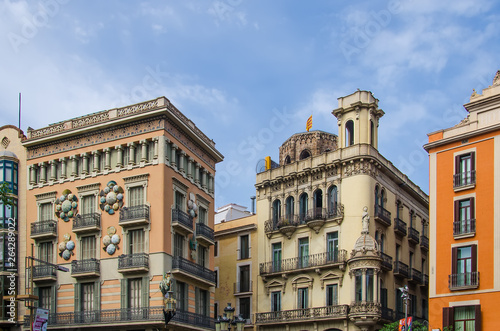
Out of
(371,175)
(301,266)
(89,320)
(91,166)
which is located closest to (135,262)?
(89,320)

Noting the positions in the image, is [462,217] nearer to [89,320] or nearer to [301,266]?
[301,266]

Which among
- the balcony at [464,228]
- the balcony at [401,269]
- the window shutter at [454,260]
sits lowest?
the balcony at [401,269]

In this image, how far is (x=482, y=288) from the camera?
37.5m

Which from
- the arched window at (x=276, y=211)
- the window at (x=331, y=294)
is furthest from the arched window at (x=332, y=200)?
the window at (x=331, y=294)

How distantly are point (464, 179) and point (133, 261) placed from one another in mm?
20138

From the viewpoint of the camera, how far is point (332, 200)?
51.4m

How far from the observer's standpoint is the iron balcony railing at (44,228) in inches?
1881

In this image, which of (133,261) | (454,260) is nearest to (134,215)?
(133,261)

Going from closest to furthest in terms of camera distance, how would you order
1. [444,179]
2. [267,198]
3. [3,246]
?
[444,179] < [3,246] < [267,198]

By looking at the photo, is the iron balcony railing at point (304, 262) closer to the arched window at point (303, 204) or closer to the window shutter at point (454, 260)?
the arched window at point (303, 204)

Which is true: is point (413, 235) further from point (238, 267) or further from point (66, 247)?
point (66, 247)

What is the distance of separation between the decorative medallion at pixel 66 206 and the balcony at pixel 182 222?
276 inches

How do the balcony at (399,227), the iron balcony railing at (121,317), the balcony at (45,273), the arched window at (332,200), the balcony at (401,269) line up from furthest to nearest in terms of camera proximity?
the balcony at (399,227) < the balcony at (401,269) < the arched window at (332,200) < the balcony at (45,273) < the iron balcony railing at (121,317)

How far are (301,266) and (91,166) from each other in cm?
1620
